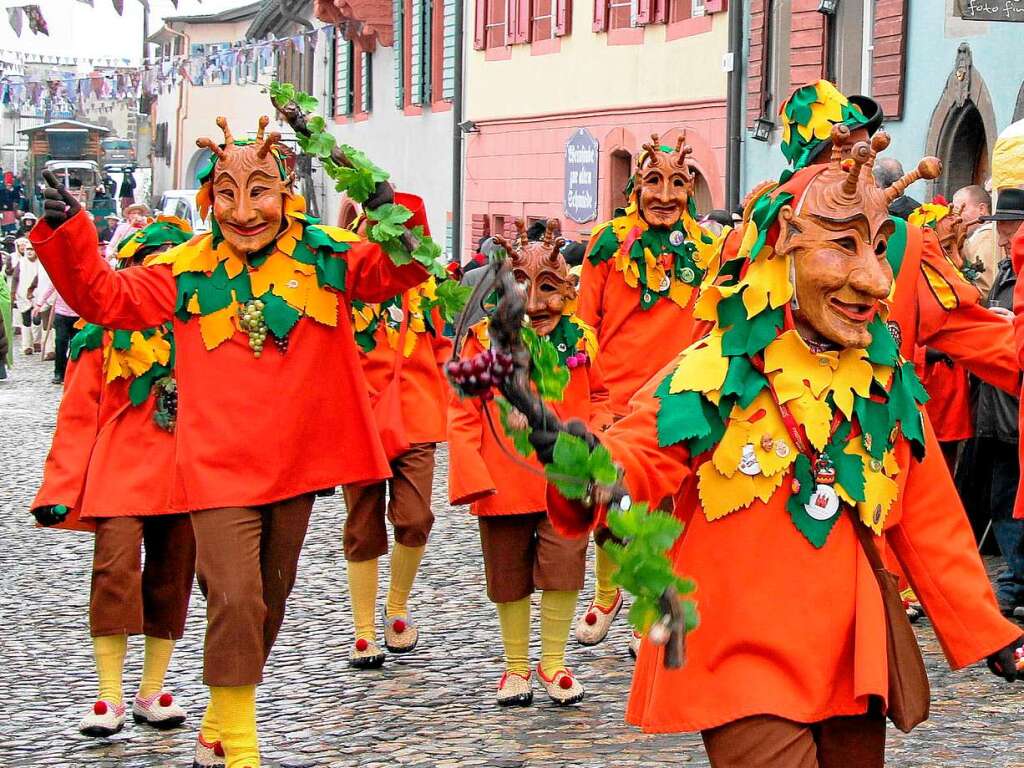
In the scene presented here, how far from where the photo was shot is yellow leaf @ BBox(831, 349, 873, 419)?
462cm

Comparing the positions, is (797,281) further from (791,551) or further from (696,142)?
(696,142)

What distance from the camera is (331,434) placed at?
6.67m

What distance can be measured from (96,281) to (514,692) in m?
2.44

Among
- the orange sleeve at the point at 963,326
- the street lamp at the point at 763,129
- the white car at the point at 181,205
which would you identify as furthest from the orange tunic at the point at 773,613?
the white car at the point at 181,205

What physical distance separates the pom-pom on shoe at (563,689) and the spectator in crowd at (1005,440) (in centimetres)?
237

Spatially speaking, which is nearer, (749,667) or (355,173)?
(749,667)

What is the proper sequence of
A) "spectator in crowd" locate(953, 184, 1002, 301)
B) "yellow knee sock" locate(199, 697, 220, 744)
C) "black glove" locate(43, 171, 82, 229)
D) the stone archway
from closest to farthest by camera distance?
"black glove" locate(43, 171, 82, 229), "yellow knee sock" locate(199, 697, 220, 744), "spectator in crowd" locate(953, 184, 1002, 301), the stone archway

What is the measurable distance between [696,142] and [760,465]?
1849cm

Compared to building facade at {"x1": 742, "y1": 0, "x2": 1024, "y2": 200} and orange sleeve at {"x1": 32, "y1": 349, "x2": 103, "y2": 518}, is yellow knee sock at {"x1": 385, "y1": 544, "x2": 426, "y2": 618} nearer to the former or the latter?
orange sleeve at {"x1": 32, "y1": 349, "x2": 103, "y2": 518}

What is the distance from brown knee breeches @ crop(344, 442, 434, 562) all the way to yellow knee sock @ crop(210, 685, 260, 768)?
240 centimetres

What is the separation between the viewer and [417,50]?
3500 centimetres

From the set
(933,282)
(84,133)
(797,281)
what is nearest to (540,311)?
(933,282)

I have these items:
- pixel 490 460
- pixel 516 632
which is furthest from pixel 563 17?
pixel 516 632

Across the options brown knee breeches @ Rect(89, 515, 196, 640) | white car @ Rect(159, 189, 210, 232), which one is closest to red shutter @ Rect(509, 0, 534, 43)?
white car @ Rect(159, 189, 210, 232)
